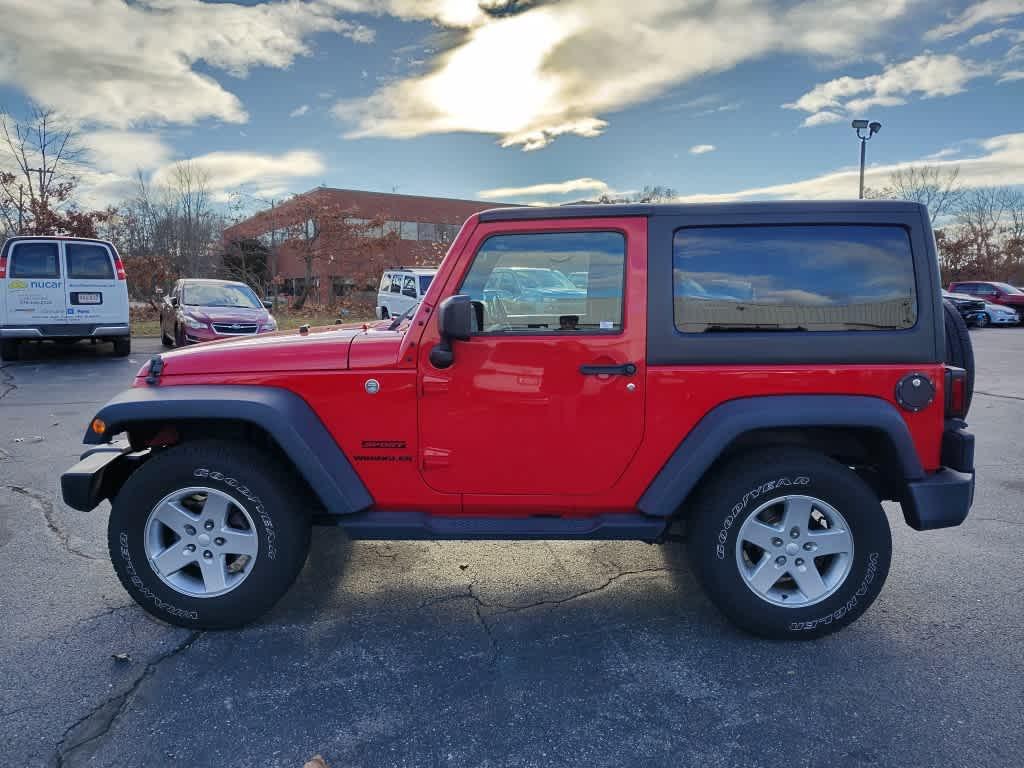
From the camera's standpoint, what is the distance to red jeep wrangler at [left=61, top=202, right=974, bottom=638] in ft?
9.63

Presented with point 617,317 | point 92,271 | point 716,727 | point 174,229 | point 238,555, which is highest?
point 174,229

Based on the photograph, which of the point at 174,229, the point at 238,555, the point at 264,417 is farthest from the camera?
the point at 174,229

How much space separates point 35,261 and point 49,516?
9.47 m

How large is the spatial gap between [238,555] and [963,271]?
149 ft

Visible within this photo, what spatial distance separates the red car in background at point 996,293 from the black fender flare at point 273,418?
29.3 meters

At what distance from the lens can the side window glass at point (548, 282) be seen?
3016 millimetres

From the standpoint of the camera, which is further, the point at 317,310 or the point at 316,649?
the point at 317,310

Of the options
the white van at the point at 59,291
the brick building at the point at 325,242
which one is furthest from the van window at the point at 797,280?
the brick building at the point at 325,242

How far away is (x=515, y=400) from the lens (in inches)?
118

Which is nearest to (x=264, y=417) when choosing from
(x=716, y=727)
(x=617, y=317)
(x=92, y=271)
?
(x=617, y=317)

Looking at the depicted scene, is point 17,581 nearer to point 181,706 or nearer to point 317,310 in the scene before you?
point 181,706

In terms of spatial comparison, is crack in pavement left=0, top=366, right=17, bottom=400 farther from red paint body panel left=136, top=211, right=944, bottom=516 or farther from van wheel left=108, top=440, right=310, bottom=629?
red paint body panel left=136, top=211, right=944, bottom=516

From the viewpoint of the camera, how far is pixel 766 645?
301 centimetres

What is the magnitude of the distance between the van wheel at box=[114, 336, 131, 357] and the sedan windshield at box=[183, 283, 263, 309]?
1309 millimetres
